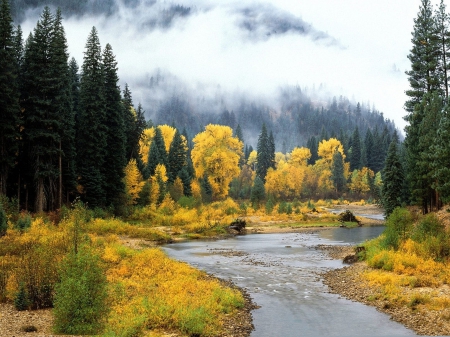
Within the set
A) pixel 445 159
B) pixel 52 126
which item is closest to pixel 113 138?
pixel 52 126

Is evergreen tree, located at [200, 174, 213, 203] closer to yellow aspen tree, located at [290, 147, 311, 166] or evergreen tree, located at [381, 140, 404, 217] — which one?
evergreen tree, located at [381, 140, 404, 217]

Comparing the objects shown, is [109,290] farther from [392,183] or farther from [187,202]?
[187,202]

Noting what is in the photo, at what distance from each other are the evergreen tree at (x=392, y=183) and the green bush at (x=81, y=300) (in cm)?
4240

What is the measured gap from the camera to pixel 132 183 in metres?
57.7

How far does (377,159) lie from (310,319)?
407ft

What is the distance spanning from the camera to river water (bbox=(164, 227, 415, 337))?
16078mm

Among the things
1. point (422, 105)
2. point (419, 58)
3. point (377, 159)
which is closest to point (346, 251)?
point (422, 105)

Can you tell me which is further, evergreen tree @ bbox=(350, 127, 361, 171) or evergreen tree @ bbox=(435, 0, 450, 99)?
evergreen tree @ bbox=(350, 127, 361, 171)

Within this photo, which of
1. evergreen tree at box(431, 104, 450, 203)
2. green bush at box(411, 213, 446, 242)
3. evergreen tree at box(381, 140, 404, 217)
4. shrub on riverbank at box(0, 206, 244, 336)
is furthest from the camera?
evergreen tree at box(381, 140, 404, 217)

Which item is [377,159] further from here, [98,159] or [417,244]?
[417,244]

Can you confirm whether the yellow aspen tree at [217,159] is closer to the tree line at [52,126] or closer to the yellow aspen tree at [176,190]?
the yellow aspen tree at [176,190]

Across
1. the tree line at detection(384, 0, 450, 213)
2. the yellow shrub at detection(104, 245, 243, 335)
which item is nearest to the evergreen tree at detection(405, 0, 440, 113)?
the tree line at detection(384, 0, 450, 213)

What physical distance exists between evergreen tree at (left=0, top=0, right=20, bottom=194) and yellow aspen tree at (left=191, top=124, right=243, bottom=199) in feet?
140

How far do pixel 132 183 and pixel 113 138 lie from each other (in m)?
7.48
